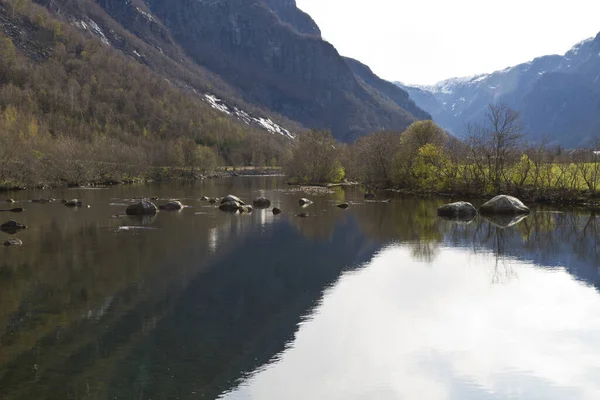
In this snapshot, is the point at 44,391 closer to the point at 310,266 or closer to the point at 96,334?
the point at 96,334

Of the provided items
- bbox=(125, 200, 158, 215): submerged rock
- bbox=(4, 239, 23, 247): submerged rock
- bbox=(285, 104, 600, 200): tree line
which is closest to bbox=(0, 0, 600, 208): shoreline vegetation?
bbox=(285, 104, 600, 200): tree line

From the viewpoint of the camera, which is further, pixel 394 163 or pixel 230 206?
pixel 394 163

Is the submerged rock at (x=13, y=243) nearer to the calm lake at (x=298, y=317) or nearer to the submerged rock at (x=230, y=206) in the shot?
the calm lake at (x=298, y=317)

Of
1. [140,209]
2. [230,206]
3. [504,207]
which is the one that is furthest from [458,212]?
[140,209]

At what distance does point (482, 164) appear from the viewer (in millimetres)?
75750

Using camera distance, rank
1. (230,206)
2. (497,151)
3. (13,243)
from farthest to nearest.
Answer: (497,151) < (230,206) < (13,243)

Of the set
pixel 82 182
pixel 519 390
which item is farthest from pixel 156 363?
pixel 82 182

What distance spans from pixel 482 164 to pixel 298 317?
62.1 metres

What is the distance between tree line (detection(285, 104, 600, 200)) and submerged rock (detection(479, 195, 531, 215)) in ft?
40.7

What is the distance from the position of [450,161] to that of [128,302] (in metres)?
67.7

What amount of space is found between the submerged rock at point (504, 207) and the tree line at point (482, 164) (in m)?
12.4

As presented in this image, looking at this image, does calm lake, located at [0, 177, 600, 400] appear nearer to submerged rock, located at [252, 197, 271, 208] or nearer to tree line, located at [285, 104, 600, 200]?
submerged rock, located at [252, 197, 271, 208]

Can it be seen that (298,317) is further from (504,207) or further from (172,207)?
(172,207)

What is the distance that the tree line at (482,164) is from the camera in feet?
A: 216
